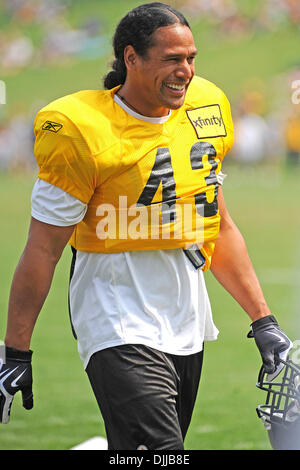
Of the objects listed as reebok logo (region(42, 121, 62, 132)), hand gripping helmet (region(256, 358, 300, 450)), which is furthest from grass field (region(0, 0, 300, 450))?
hand gripping helmet (region(256, 358, 300, 450))

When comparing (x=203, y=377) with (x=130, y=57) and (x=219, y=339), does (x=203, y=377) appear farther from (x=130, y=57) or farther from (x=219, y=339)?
(x=130, y=57)

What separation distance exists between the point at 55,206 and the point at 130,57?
0.60 m

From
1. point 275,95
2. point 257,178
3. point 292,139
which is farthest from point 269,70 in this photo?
point 257,178

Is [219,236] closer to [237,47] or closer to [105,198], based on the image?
[105,198]

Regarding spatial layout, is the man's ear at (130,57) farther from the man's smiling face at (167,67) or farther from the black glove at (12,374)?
the black glove at (12,374)

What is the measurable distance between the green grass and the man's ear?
2518mm

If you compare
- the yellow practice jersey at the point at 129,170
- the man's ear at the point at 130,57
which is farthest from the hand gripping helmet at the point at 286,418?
the man's ear at the point at 130,57

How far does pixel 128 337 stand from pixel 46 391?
3276 mm

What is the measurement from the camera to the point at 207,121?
3.18 m

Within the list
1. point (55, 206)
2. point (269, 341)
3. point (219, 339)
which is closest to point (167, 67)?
point (55, 206)

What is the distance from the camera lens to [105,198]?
9.73 ft

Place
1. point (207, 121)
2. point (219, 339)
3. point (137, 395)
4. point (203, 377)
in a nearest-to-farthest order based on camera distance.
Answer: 1. point (137, 395)
2. point (207, 121)
3. point (203, 377)
4. point (219, 339)

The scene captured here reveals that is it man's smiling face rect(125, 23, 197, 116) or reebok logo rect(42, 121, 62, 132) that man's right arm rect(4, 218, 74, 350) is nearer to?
reebok logo rect(42, 121, 62, 132)

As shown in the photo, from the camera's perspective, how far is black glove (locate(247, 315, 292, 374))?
3.17 metres
